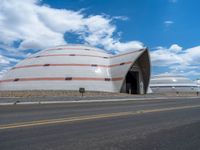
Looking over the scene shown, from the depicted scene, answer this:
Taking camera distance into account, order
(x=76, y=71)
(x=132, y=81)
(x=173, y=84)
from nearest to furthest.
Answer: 1. (x=76, y=71)
2. (x=132, y=81)
3. (x=173, y=84)

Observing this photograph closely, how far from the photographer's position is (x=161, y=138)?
6016 millimetres

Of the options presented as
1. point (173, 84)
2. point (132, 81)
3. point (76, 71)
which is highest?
point (173, 84)

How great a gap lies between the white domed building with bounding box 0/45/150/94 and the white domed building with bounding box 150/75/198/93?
45169 millimetres

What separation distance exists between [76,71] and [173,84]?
62794mm

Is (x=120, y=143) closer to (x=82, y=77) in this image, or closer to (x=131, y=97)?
(x=131, y=97)

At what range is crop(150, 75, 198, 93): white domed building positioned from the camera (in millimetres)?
96750

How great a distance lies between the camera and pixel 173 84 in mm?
99500

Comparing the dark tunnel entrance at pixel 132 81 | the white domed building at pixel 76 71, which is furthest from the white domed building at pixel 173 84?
the white domed building at pixel 76 71

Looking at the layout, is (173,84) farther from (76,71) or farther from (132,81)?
(76,71)

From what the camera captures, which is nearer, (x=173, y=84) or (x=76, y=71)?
(x=76, y=71)

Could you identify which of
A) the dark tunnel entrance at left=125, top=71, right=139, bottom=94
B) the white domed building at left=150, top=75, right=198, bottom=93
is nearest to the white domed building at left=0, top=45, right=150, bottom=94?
the dark tunnel entrance at left=125, top=71, right=139, bottom=94

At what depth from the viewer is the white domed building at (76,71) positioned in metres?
46.6

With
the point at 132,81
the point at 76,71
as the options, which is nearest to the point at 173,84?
the point at 132,81

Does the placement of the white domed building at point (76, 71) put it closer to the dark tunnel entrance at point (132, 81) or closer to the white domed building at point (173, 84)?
the dark tunnel entrance at point (132, 81)
